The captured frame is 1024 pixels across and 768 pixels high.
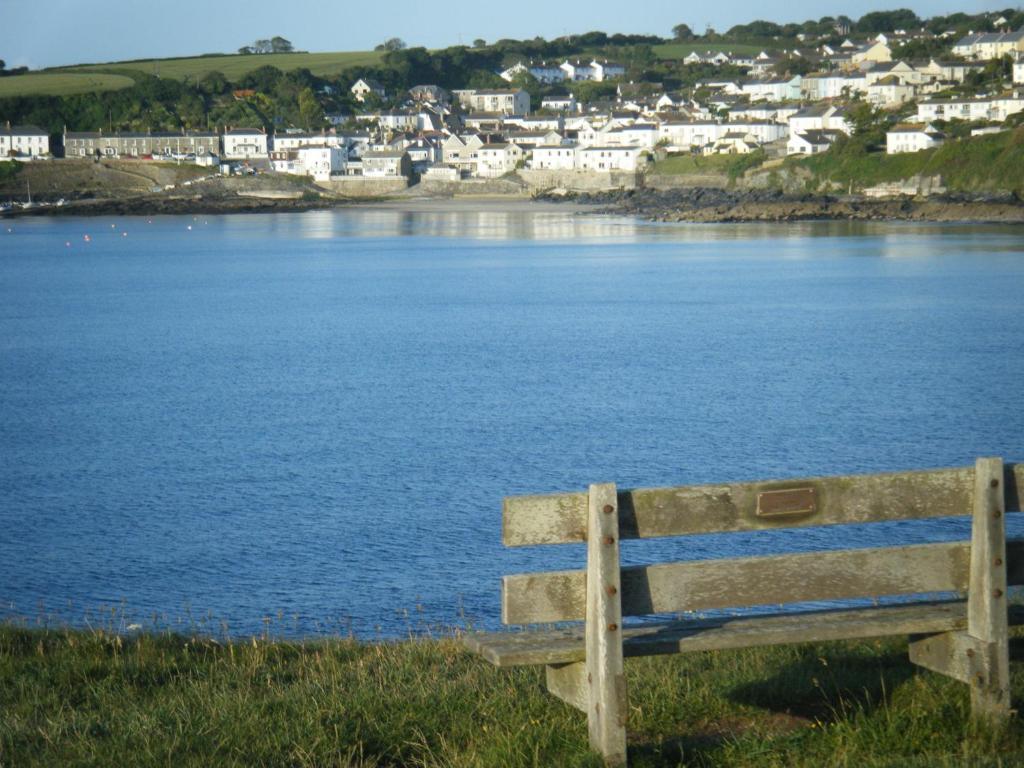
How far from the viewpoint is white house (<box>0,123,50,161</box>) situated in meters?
125

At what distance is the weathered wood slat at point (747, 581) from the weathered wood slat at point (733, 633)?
4.8 inches

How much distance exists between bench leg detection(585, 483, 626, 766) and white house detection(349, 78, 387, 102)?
15768 centimetres

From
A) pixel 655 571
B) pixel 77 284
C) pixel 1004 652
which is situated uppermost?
pixel 655 571

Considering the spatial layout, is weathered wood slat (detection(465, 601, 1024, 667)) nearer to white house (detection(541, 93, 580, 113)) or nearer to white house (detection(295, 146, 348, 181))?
white house (detection(295, 146, 348, 181))

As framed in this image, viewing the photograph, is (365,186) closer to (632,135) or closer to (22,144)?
(632,135)

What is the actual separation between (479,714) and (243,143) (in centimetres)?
12832

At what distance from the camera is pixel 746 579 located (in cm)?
427

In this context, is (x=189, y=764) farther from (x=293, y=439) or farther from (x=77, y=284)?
(x=77, y=284)

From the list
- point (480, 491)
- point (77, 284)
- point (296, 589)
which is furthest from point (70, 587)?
point (77, 284)

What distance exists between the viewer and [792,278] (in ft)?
157

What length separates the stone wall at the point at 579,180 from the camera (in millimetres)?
104625

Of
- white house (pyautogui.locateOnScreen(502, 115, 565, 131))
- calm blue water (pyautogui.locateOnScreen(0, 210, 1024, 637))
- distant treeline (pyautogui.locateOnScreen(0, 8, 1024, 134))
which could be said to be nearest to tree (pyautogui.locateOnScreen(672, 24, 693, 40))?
distant treeline (pyautogui.locateOnScreen(0, 8, 1024, 134))

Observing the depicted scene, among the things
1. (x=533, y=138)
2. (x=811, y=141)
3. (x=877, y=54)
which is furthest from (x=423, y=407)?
(x=877, y=54)

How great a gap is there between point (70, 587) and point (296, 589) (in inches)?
91.2
